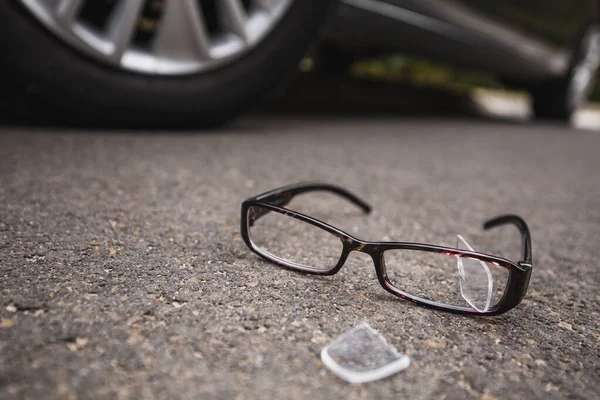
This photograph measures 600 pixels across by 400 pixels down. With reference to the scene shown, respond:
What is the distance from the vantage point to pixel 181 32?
1604 millimetres

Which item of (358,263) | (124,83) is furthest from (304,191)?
(124,83)

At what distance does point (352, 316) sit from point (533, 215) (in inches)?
35.5

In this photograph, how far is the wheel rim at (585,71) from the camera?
363cm

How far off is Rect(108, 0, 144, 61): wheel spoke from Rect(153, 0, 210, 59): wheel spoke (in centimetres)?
10

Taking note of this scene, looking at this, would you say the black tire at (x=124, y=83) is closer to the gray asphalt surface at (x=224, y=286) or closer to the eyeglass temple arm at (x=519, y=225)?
the gray asphalt surface at (x=224, y=286)

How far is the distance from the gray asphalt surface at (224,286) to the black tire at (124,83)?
0.33 feet

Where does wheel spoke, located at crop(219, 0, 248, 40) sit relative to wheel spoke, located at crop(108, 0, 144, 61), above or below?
above

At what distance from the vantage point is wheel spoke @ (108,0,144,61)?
1.49 m

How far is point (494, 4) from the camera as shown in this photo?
2.85 meters

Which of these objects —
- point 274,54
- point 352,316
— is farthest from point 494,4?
point 352,316

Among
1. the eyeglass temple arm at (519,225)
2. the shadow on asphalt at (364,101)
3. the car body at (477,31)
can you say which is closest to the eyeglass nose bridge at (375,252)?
the eyeglass temple arm at (519,225)

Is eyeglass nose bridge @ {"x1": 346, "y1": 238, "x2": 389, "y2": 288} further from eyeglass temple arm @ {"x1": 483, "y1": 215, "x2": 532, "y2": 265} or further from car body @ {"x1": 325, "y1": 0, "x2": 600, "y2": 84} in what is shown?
car body @ {"x1": 325, "y1": 0, "x2": 600, "y2": 84}

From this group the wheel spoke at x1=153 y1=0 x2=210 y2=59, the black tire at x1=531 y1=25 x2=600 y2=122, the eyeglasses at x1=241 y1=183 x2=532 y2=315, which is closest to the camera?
the eyeglasses at x1=241 y1=183 x2=532 y2=315

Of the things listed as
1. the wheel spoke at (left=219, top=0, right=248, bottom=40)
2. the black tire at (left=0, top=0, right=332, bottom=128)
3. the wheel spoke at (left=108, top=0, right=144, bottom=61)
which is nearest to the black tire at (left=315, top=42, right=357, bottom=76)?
the black tire at (left=0, top=0, right=332, bottom=128)
